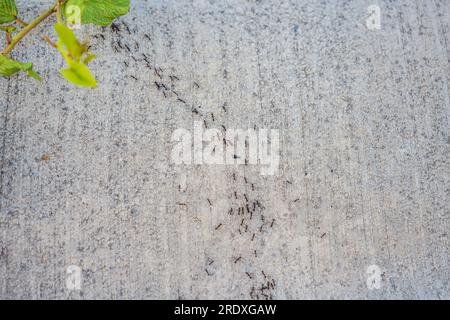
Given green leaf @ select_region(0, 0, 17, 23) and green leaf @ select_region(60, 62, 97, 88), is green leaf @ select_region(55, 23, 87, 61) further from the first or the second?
green leaf @ select_region(0, 0, 17, 23)

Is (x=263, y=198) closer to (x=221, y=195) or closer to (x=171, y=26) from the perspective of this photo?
(x=221, y=195)

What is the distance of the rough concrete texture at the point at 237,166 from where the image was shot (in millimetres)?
1866

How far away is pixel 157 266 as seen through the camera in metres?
1.86

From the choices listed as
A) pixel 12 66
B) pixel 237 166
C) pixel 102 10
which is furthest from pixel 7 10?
pixel 237 166

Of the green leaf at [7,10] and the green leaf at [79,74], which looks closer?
the green leaf at [79,74]

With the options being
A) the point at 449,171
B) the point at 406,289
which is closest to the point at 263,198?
the point at 406,289

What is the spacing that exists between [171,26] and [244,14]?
1.07 ft

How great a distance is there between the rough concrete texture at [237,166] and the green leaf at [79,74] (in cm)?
86

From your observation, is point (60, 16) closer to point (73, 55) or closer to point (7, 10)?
point (7, 10)

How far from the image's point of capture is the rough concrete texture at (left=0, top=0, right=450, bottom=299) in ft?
6.12

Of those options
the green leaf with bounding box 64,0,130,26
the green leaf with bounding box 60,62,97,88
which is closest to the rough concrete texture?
the green leaf with bounding box 64,0,130,26

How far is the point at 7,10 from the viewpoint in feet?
5.49

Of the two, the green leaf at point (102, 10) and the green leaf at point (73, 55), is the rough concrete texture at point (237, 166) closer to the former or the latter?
the green leaf at point (102, 10)

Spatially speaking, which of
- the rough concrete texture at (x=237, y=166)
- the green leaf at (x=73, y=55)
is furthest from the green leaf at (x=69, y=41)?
the rough concrete texture at (x=237, y=166)
